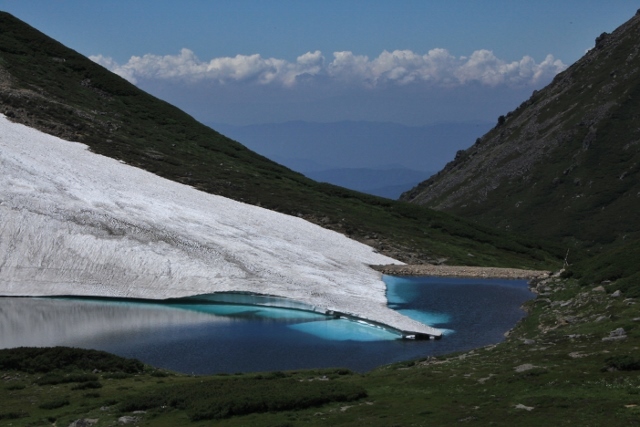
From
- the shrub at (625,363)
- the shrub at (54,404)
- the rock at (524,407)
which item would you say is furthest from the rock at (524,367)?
the shrub at (54,404)

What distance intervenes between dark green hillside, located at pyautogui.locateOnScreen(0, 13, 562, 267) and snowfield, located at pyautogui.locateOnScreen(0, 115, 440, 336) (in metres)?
13.3

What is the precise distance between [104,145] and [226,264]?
42659mm

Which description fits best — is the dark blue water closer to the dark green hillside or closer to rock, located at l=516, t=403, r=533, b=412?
rock, located at l=516, t=403, r=533, b=412

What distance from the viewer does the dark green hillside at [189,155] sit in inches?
3863

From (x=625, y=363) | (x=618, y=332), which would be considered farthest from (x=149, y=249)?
(x=625, y=363)

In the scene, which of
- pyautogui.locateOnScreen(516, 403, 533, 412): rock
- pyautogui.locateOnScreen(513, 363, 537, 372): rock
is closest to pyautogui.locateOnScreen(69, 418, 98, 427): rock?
pyautogui.locateOnScreen(516, 403, 533, 412): rock

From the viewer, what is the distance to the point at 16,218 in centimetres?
6781

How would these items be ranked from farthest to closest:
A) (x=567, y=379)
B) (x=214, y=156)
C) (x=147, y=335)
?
(x=214, y=156) → (x=147, y=335) → (x=567, y=379)

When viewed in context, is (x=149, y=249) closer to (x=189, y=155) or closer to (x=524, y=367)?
(x=524, y=367)

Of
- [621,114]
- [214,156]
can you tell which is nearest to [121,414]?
[214,156]

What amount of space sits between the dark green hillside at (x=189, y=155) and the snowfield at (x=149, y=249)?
525 inches

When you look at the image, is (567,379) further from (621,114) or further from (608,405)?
(621,114)

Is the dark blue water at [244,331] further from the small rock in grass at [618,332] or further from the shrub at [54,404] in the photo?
the small rock in grass at [618,332]

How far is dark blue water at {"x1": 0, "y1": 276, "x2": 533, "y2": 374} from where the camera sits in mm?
46375
